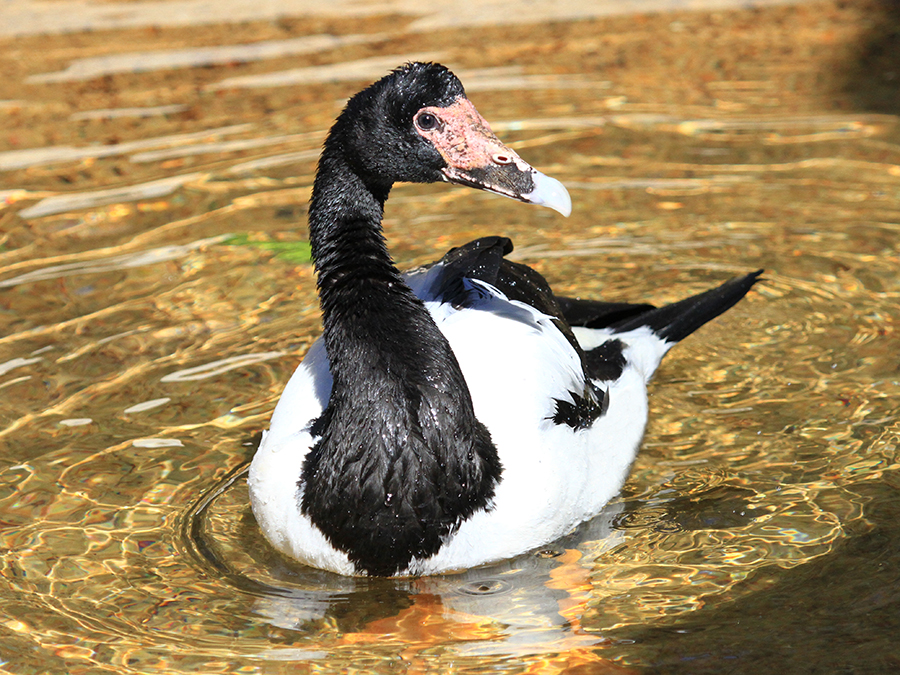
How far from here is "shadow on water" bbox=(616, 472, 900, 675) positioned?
3.47m

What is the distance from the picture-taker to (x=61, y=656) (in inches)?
143

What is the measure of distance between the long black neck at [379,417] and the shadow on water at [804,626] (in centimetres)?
74

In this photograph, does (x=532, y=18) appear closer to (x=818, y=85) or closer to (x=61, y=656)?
(x=818, y=85)

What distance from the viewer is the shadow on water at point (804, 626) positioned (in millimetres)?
3471

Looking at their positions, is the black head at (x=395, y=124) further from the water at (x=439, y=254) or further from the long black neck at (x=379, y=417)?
the water at (x=439, y=254)

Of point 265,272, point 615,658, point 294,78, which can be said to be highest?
point 294,78

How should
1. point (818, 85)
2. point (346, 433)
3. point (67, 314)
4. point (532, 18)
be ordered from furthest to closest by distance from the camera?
point (532, 18), point (818, 85), point (67, 314), point (346, 433)

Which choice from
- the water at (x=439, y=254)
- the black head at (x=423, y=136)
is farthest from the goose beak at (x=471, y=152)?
the water at (x=439, y=254)

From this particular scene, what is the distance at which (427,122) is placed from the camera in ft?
12.7

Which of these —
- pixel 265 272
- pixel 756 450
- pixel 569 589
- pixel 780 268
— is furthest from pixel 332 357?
pixel 780 268

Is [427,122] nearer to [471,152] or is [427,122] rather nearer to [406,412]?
[471,152]

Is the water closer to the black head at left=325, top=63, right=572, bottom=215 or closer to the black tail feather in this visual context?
the black tail feather

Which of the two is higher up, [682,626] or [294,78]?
[294,78]

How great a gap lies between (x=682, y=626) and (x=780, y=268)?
2.85 m
